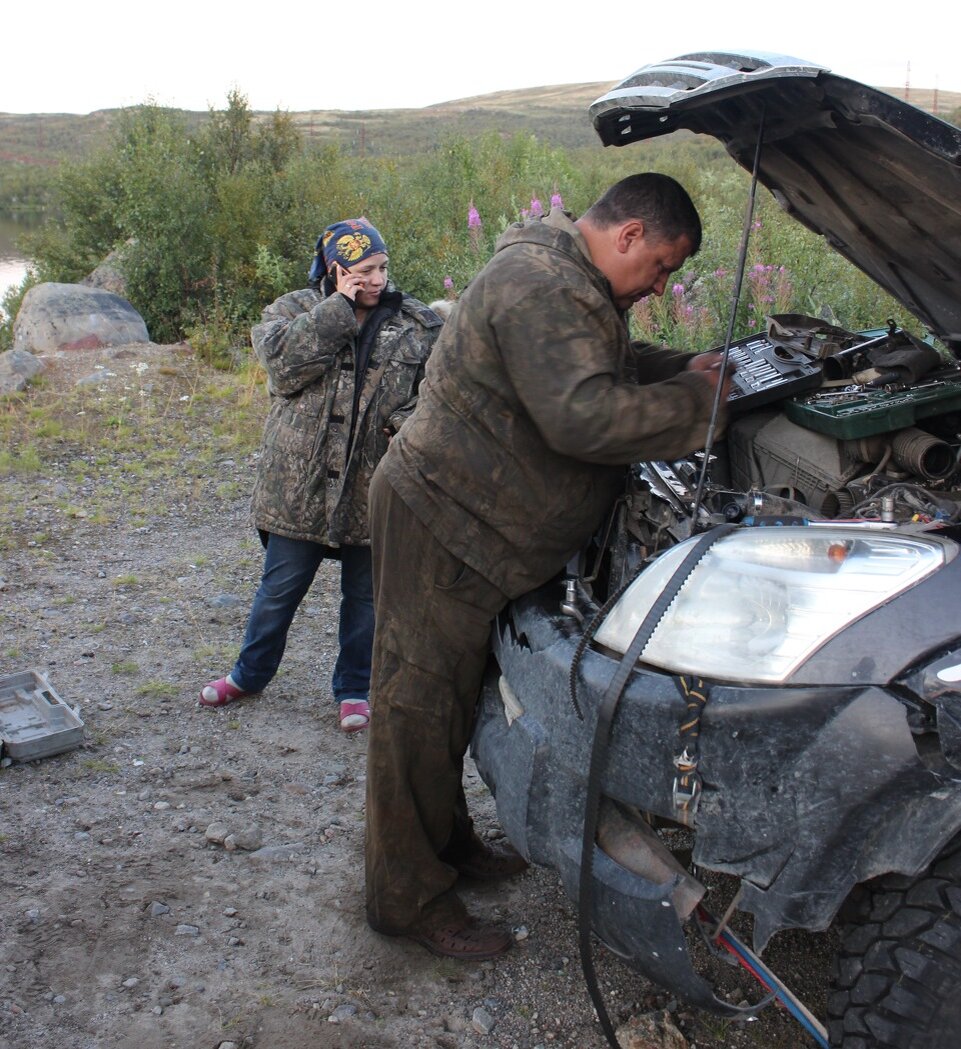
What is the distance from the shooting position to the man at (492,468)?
2.50 meters

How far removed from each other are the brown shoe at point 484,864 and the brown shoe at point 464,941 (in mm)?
318

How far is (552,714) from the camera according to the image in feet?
7.80

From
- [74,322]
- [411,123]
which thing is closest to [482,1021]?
[74,322]

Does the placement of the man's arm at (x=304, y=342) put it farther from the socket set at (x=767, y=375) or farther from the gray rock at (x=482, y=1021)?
the gray rock at (x=482, y=1021)

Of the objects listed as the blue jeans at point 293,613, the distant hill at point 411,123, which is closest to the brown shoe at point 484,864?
the blue jeans at point 293,613

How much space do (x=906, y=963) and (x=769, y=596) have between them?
2.25ft

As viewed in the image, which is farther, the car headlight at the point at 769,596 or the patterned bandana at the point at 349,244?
the patterned bandana at the point at 349,244

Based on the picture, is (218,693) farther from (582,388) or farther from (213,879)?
(582,388)

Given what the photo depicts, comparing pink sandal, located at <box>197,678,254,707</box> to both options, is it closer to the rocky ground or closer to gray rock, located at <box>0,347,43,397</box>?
the rocky ground

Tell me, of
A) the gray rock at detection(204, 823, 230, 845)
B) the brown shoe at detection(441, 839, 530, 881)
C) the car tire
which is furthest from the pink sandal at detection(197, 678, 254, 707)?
the car tire

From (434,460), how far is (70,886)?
1748 mm

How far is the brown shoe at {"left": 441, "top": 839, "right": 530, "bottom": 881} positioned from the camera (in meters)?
3.43

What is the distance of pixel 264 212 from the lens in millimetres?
13352

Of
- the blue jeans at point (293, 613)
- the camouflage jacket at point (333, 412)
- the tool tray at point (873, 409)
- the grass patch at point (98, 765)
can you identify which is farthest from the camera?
the blue jeans at point (293, 613)
